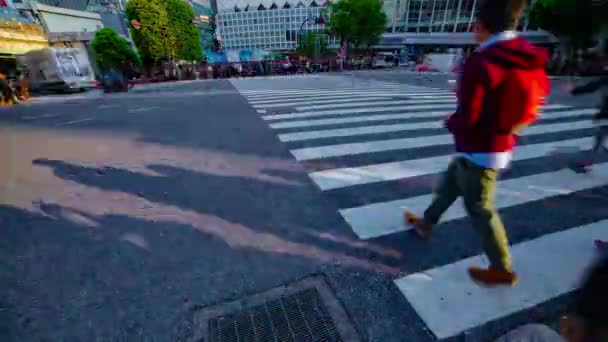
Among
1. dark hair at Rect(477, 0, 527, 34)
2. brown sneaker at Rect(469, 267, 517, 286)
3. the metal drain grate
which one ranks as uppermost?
dark hair at Rect(477, 0, 527, 34)

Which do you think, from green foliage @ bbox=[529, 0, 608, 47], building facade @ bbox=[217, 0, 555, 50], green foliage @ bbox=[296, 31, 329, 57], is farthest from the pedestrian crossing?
green foliage @ bbox=[296, 31, 329, 57]

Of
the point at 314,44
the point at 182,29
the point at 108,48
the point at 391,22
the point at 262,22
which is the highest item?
the point at 262,22

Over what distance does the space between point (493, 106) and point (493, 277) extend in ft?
4.09

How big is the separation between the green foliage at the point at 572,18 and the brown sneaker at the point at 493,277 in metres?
31.3

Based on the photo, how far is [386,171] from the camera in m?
4.08

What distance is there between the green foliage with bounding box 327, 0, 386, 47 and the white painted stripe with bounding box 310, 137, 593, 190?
45.8 m

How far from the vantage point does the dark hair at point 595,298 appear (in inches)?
35.4

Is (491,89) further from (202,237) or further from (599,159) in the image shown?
(599,159)

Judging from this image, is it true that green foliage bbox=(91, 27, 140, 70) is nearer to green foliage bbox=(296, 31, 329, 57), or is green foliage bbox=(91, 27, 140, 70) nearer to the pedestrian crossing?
the pedestrian crossing

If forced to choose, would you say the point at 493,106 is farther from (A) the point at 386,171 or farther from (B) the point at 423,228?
(A) the point at 386,171

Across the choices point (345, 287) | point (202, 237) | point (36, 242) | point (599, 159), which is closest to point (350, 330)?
point (345, 287)

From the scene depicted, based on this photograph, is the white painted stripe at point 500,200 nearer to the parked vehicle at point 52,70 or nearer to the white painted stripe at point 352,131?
the white painted stripe at point 352,131

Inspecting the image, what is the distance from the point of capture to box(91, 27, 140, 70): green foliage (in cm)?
2559

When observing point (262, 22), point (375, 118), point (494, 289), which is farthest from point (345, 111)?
point (262, 22)
